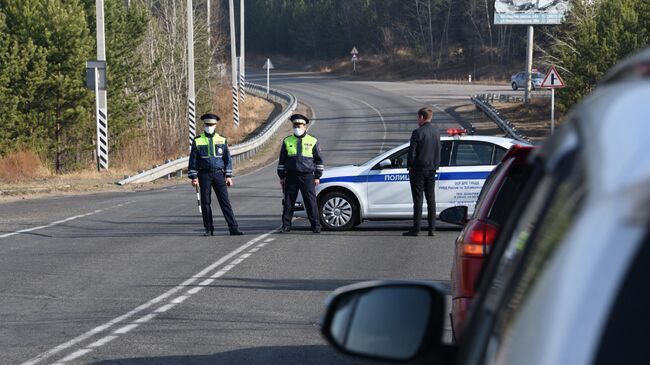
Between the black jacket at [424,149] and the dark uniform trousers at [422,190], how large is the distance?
0.09m

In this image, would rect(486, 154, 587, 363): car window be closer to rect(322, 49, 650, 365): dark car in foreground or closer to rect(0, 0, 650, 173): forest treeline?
Result: rect(322, 49, 650, 365): dark car in foreground

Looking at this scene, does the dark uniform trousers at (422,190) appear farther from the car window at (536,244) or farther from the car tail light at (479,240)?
the car window at (536,244)

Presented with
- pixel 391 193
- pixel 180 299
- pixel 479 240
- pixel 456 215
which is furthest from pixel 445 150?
pixel 479 240

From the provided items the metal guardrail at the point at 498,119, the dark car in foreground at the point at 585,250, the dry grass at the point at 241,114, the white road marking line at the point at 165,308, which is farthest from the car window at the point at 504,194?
the dry grass at the point at 241,114

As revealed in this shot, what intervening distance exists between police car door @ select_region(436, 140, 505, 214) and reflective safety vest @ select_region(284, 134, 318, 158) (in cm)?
200

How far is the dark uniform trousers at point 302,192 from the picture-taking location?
17.8 metres

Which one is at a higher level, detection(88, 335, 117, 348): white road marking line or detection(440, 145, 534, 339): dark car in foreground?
detection(440, 145, 534, 339): dark car in foreground

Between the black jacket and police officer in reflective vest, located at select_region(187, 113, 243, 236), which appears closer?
the black jacket

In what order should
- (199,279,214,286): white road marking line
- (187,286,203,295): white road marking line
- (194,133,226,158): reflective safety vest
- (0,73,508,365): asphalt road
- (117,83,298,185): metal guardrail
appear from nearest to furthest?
(0,73,508,365): asphalt road
(187,286,203,295): white road marking line
(199,279,214,286): white road marking line
(194,133,226,158): reflective safety vest
(117,83,298,185): metal guardrail

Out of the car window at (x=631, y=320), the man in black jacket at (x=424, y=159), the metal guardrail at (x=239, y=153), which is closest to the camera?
the car window at (x=631, y=320)

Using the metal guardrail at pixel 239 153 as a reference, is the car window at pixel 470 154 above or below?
above

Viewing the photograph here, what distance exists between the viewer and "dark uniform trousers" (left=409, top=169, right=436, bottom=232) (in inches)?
669

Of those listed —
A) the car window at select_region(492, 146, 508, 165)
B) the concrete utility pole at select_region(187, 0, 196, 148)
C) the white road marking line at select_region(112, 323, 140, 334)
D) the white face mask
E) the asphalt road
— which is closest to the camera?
the asphalt road

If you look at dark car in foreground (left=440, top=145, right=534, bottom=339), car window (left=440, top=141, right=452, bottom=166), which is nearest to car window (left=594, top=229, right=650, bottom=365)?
dark car in foreground (left=440, top=145, right=534, bottom=339)
